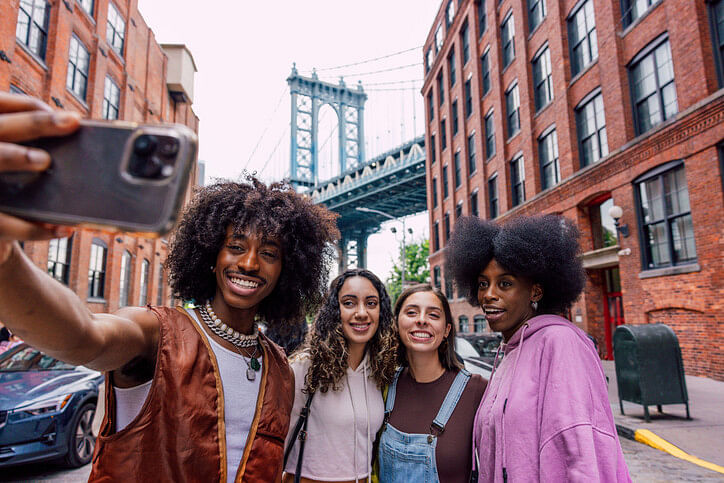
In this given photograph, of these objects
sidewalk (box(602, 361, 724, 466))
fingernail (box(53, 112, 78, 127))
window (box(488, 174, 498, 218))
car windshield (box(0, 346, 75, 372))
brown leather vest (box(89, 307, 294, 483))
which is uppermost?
window (box(488, 174, 498, 218))

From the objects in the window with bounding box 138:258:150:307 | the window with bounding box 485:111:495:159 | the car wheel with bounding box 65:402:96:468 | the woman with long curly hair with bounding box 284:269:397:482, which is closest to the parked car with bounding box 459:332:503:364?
the woman with long curly hair with bounding box 284:269:397:482

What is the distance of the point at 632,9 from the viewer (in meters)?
14.1

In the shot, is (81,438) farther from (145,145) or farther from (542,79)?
(542,79)

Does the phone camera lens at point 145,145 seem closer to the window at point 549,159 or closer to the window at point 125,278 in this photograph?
the window at point 549,159

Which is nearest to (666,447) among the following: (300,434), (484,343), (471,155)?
(484,343)

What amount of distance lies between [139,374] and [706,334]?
12690 millimetres

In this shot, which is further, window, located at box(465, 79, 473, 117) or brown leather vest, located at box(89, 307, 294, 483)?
window, located at box(465, 79, 473, 117)

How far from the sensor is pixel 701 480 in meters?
4.84

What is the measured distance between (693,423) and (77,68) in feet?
65.8

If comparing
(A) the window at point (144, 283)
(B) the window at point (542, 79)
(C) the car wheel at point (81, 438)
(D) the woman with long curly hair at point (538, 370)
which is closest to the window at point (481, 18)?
(B) the window at point (542, 79)

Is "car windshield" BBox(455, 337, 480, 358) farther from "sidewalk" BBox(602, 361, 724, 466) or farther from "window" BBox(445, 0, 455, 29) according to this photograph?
"window" BBox(445, 0, 455, 29)

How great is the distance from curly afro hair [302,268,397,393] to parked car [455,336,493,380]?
2683 millimetres

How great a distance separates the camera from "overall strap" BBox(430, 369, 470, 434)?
2.64 metres

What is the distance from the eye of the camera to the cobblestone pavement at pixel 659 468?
16.1ft
